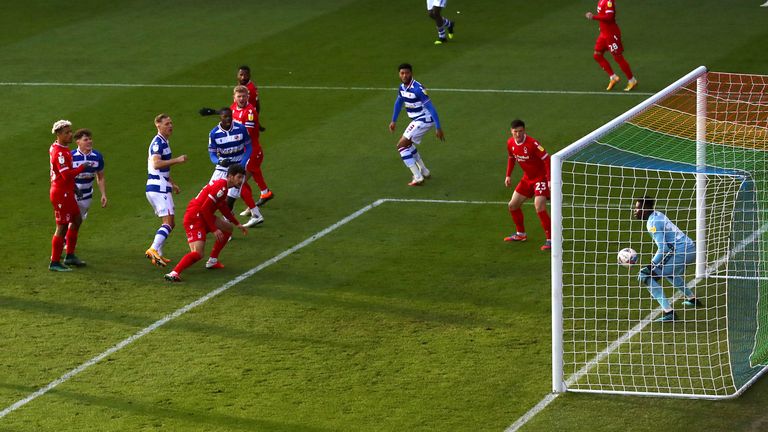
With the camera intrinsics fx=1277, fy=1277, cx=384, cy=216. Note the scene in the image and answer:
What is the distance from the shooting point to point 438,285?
15.9 metres

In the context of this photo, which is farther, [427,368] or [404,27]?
[404,27]

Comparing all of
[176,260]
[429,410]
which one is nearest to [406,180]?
[176,260]

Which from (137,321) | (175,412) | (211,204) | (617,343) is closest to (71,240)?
(211,204)

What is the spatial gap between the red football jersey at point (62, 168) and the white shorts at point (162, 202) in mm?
1055

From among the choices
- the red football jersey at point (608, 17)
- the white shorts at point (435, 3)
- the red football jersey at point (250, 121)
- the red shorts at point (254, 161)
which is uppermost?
the white shorts at point (435, 3)

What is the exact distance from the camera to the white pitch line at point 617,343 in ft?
40.2

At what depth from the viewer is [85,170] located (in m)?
16.6

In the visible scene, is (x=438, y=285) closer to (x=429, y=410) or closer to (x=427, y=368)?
(x=427, y=368)

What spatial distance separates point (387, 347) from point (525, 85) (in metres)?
12.5

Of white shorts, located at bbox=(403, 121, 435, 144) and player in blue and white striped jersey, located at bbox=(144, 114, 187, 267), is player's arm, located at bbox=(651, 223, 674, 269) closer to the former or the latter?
player in blue and white striped jersey, located at bbox=(144, 114, 187, 267)

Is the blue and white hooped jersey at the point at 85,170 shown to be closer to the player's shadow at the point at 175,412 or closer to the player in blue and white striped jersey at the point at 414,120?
the player's shadow at the point at 175,412

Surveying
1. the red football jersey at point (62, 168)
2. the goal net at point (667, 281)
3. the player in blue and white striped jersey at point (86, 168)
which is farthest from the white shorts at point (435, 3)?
the red football jersey at point (62, 168)

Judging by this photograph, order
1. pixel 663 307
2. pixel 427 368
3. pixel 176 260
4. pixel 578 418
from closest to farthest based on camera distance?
pixel 578 418 < pixel 427 368 < pixel 663 307 < pixel 176 260

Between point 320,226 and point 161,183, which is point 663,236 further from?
point 161,183
